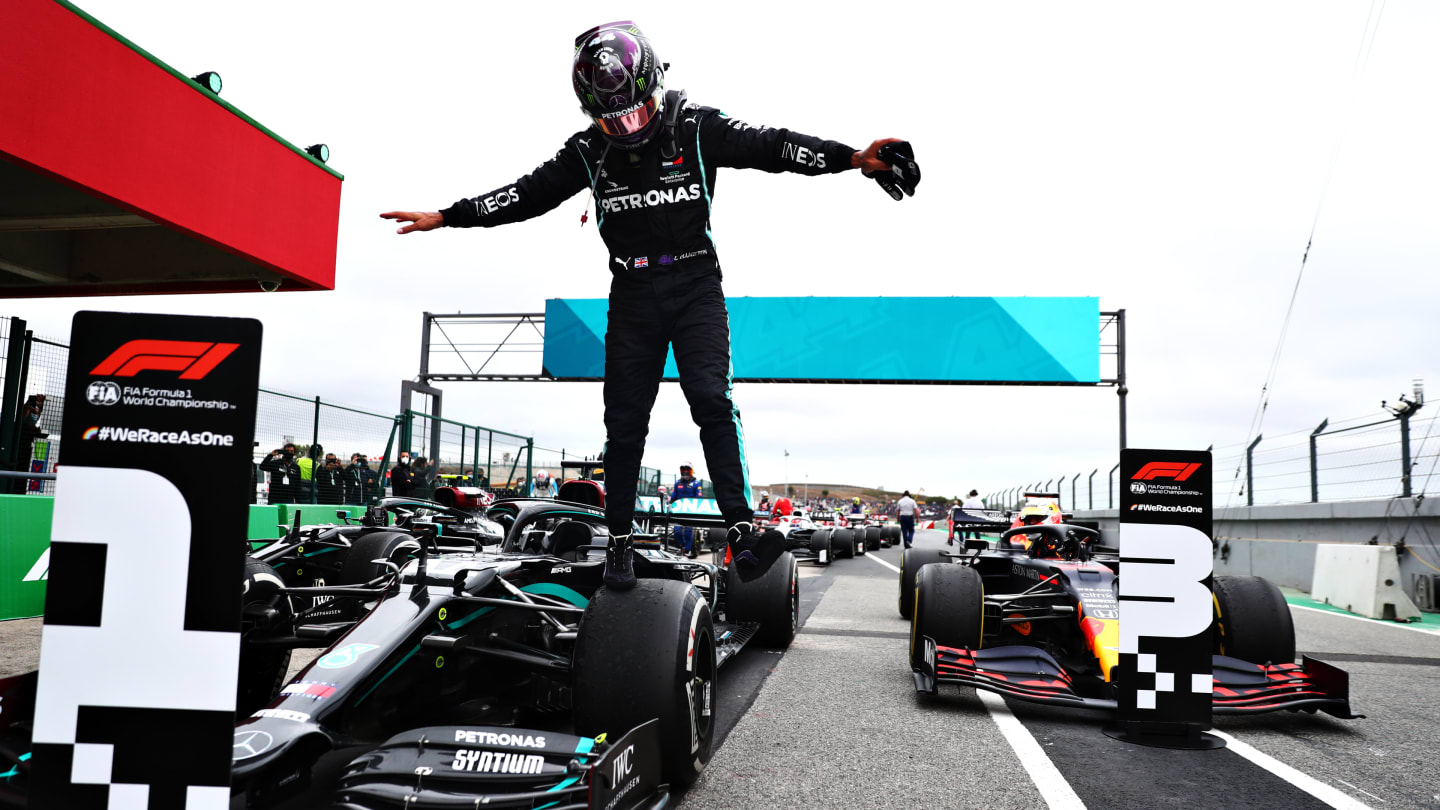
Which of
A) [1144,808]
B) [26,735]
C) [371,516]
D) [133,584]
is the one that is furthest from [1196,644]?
[371,516]

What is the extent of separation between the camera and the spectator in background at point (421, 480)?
1370cm

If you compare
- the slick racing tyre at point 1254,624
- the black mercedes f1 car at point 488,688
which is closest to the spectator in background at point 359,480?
the black mercedes f1 car at point 488,688

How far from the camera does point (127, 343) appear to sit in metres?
1.62

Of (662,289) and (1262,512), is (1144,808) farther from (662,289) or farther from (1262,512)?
(1262,512)

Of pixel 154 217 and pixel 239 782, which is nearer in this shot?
pixel 239 782

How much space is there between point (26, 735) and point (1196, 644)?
4.36m

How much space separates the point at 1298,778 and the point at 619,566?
8.98 ft

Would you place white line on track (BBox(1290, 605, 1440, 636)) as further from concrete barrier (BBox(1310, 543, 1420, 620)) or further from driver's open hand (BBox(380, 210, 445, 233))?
driver's open hand (BBox(380, 210, 445, 233))

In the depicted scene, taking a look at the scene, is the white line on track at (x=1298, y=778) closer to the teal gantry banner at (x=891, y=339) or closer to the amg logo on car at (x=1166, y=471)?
the amg logo on car at (x=1166, y=471)

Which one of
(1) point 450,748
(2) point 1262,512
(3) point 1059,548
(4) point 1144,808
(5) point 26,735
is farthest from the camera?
(2) point 1262,512

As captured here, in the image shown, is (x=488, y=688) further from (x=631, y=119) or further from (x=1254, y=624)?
(x=1254, y=624)

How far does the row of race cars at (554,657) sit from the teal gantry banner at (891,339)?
13.8 metres

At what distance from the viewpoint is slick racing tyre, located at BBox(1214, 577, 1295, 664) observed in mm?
4781

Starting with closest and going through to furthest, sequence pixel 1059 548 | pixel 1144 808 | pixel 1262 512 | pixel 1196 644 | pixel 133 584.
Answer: pixel 133 584 → pixel 1144 808 → pixel 1196 644 → pixel 1059 548 → pixel 1262 512
